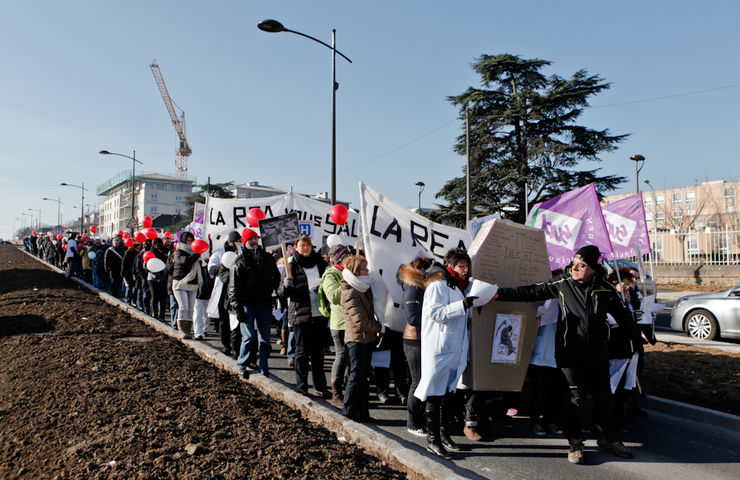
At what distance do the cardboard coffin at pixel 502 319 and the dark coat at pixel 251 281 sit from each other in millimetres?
2800

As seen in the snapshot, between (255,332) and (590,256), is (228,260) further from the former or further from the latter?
(590,256)

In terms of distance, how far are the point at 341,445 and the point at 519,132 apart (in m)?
25.9

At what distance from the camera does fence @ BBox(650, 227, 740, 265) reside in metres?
21.3

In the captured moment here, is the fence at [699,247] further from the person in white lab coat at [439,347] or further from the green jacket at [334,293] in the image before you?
the person in white lab coat at [439,347]

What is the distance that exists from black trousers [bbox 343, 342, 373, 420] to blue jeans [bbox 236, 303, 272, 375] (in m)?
1.84

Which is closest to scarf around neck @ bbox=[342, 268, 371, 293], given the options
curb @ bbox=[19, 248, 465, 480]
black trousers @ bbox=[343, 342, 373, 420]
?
black trousers @ bbox=[343, 342, 373, 420]

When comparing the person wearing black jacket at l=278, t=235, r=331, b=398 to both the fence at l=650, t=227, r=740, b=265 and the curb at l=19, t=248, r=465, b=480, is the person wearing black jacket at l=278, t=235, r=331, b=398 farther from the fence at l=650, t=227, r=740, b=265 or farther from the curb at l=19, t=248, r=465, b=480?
the fence at l=650, t=227, r=740, b=265

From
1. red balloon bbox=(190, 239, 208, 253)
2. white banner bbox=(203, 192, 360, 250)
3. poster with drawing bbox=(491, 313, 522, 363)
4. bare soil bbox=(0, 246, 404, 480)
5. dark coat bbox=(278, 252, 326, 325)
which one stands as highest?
white banner bbox=(203, 192, 360, 250)

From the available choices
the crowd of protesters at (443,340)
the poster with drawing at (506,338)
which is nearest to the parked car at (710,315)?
the crowd of protesters at (443,340)

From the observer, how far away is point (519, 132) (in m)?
27.7

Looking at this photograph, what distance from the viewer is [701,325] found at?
35.6 feet

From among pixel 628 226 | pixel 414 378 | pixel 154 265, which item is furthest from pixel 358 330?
pixel 154 265

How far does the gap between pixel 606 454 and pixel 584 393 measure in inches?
25.1

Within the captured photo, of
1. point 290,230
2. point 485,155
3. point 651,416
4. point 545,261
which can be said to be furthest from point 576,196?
point 485,155
